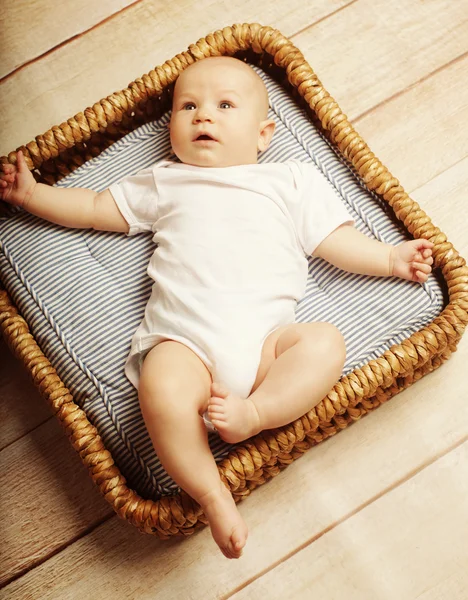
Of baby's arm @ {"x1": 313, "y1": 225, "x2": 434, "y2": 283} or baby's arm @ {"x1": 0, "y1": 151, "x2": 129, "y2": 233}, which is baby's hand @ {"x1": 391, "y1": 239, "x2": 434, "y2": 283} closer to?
baby's arm @ {"x1": 313, "y1": 225, "x2": 434, "y2": 283}

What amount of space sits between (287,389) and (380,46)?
0.79m

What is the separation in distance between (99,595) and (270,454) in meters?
0.38

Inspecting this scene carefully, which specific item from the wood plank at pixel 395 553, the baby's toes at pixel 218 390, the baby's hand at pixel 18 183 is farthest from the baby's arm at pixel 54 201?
the wood plank at pixel 395 553

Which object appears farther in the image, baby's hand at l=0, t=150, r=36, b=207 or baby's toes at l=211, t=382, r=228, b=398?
baby's hand at l=0, t=150, r=36, b=207

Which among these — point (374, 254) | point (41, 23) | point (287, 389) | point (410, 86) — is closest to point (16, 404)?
point (287, 389)

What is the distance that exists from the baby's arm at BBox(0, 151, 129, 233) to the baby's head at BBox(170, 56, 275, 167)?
15 centimetres

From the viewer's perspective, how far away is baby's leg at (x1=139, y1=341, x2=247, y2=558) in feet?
2.67

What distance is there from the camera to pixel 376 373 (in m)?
0.89

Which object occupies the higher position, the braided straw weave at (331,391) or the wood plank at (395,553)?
the braided straw weave at (331,391)

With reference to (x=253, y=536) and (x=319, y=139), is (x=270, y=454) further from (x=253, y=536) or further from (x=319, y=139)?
(x=319, y=139)

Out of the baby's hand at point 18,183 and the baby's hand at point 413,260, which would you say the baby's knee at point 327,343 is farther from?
the baby's hand at point 18,183

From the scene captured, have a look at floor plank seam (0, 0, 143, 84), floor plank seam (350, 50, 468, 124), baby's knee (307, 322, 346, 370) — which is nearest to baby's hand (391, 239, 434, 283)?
baby's knee (307, 322, 346, 370)

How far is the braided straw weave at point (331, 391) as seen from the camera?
0.88 meters

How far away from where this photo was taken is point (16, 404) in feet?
3.66
